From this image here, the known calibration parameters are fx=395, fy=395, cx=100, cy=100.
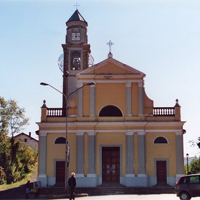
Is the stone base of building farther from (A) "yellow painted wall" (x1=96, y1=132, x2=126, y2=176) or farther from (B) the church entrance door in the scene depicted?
(A) "yellow painted wall" (x1=96, y1=132, x2=126, y2=176)

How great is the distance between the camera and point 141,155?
31.6 metres

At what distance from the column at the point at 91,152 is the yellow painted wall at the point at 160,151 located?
171 inches

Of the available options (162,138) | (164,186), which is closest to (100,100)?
(162,138)

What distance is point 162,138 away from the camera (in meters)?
32.2

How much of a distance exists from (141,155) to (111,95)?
5.46 meters

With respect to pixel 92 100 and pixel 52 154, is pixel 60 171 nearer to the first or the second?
pixel 52 154

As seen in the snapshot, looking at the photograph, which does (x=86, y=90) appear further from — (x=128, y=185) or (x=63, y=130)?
(x=128, y=185)

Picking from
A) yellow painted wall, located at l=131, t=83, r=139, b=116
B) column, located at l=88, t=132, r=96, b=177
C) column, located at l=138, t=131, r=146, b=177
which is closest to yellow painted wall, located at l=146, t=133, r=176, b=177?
column, located at l=138, t=131, r=146, b=177

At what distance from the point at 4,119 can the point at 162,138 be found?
17.0m

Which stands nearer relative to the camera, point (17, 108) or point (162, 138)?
point (162, 138)

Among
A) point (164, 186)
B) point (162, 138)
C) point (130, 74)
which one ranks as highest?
point (130, 74)

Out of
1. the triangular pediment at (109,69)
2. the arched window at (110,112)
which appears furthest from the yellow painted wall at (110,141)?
the triangular pediment at (109,69)

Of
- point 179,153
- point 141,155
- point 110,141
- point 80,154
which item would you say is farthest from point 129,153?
point 179,153

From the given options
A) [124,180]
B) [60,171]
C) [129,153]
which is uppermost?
[129,153]
